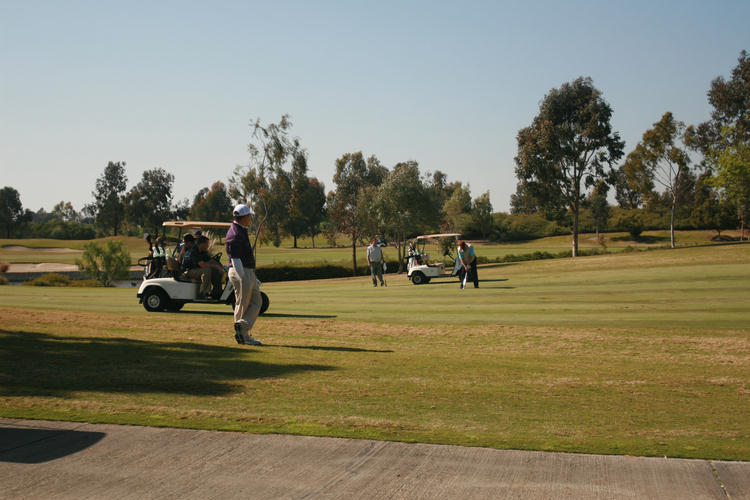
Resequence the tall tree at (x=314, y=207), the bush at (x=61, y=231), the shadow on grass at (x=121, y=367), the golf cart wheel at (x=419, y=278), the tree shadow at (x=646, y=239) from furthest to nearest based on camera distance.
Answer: the tall tree at (x=314, y=207)
the bush at (x=61, y=231)
the tree shadow at (x=646, y=239)
the golf cart wheel at (x=419, y=278)
the shadow on grass at (x=121, y=367)

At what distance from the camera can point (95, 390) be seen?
637cm

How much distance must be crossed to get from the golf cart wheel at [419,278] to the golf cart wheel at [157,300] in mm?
16680

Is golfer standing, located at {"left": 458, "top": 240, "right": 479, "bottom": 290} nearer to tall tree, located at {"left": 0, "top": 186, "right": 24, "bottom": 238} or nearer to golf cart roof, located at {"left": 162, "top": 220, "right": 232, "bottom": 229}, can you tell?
golf cart roof, located at {"left": 162, "top": 220, "right": 232, "bottom": 229}

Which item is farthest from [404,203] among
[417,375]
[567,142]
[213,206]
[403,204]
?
[213,206]

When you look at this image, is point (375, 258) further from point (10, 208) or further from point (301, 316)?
point (10, 208)

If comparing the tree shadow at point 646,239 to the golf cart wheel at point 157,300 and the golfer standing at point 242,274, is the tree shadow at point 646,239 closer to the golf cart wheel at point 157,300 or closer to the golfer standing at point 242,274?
the golf cart wheel at point 157,300

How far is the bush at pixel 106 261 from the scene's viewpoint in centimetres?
4256

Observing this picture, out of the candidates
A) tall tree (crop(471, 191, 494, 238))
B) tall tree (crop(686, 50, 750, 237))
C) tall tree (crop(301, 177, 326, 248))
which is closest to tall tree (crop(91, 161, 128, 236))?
tall tree (crop(301, 177, 326, 248))

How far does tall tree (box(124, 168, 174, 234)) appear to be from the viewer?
403 ft

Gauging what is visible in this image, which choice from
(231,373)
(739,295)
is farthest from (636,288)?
(231,373)

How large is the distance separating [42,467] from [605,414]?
466 centimetres

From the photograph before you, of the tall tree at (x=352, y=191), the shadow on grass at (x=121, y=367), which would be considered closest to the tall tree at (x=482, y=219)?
the tall tree at (x=352, y=191)

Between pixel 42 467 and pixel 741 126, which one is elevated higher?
pixel 741 126

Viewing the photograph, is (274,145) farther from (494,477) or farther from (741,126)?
(494,477)
